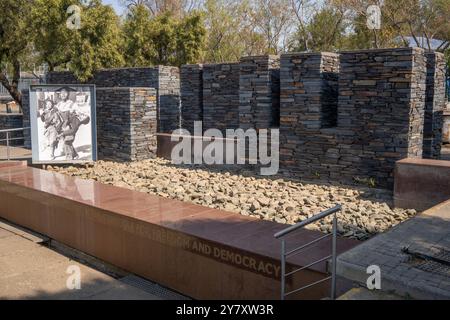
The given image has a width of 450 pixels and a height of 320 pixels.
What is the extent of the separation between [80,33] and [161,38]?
387 centimetres

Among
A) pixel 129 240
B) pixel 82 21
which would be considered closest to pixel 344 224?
pixel 129 240

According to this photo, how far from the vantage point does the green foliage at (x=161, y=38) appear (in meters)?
19.2

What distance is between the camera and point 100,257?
271 inches

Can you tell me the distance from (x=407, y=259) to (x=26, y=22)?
16629 mm

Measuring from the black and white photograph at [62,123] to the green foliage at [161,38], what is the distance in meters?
7.79

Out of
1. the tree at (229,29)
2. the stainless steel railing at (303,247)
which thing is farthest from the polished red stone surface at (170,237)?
the tree at (229,29)

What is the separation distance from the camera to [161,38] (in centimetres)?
1956

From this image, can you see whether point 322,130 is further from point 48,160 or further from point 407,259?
point 48,160

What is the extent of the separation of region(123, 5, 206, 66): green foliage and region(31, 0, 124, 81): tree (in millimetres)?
2007

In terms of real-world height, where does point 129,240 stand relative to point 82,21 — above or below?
below

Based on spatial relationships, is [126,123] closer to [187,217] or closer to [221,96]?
[221,96]

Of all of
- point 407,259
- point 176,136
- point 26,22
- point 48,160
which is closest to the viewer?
point 407,259

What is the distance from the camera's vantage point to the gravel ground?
7303mm

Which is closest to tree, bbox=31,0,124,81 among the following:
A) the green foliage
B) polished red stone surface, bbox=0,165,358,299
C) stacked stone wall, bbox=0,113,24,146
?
the green foliage
